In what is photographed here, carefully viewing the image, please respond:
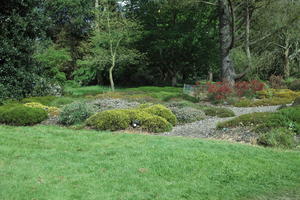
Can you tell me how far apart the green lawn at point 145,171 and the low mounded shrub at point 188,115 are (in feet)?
10.9

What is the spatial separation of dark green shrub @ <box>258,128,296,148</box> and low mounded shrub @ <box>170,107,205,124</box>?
3.31 m

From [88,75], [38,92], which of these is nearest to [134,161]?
[38,92]

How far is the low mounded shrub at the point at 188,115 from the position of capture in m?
9.38

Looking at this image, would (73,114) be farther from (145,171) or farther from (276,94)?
(276,94)

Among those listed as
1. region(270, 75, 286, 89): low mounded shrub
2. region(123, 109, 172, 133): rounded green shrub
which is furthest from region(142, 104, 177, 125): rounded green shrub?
region(270, 75, 286, 89): low mounded shrub

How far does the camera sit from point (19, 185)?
3.60 m

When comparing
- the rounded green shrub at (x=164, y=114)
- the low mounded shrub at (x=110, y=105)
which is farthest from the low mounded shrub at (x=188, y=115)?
the low mounded shrub at (x=110, y=105)

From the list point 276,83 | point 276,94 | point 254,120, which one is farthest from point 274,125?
point 276,83

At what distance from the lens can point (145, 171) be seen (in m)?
4.19

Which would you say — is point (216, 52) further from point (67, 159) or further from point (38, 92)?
point (67, 159)

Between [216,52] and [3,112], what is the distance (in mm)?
21875

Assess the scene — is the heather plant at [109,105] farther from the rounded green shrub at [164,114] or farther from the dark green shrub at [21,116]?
the dark green shrub at [21,116]

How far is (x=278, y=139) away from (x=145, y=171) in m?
3.25

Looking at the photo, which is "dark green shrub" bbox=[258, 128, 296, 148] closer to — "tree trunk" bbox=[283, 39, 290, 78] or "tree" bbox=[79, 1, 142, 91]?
"tree" bbox=[79, 1, 142, 91]
